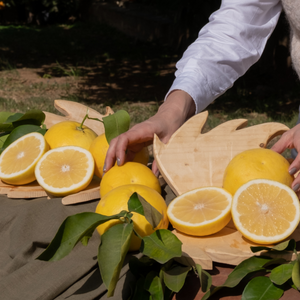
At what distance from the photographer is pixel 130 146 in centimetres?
137

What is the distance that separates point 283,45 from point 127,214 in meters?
5.62

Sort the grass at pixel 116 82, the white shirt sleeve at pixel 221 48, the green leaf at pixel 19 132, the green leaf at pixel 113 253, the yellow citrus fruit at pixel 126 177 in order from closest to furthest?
the green leaf at pixel 113 253 < the yellow citrus fruit at pixel 126 177 < the green leaf at pixel 19 132 < the white shirt sleeve at pixel 221 48 < the grass at pixel 116 82

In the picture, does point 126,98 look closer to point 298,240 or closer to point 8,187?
point 8,187

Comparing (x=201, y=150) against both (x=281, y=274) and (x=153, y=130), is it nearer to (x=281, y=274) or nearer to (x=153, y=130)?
(x=153, y=130)

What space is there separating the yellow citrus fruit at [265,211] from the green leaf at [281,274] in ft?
0.22

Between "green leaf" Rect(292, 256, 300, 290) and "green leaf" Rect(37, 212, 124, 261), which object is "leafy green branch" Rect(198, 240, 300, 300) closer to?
"green leaf" Rect(292, 256, 300, 290)

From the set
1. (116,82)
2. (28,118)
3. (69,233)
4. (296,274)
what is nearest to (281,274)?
(296,274)

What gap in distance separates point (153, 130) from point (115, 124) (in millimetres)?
147

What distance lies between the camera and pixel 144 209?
35.4 inches

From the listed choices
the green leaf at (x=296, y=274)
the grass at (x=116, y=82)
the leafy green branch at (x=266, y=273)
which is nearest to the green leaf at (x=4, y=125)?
the leafy green branch at (x=266, y=273)

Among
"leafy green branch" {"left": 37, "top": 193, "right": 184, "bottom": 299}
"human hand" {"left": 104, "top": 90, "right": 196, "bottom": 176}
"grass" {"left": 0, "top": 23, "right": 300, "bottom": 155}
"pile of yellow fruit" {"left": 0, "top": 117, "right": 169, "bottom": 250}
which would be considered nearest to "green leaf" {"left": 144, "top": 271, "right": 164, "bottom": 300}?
"leafy green branch" {"left": 37, "top": 193, "right": 184, "bottom": 299}

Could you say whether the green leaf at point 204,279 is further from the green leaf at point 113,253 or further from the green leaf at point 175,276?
the green leaf at point 113,253

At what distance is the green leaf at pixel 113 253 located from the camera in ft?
2.50

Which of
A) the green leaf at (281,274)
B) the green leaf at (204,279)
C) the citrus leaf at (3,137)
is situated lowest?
the citrus leaf at (3,137)
